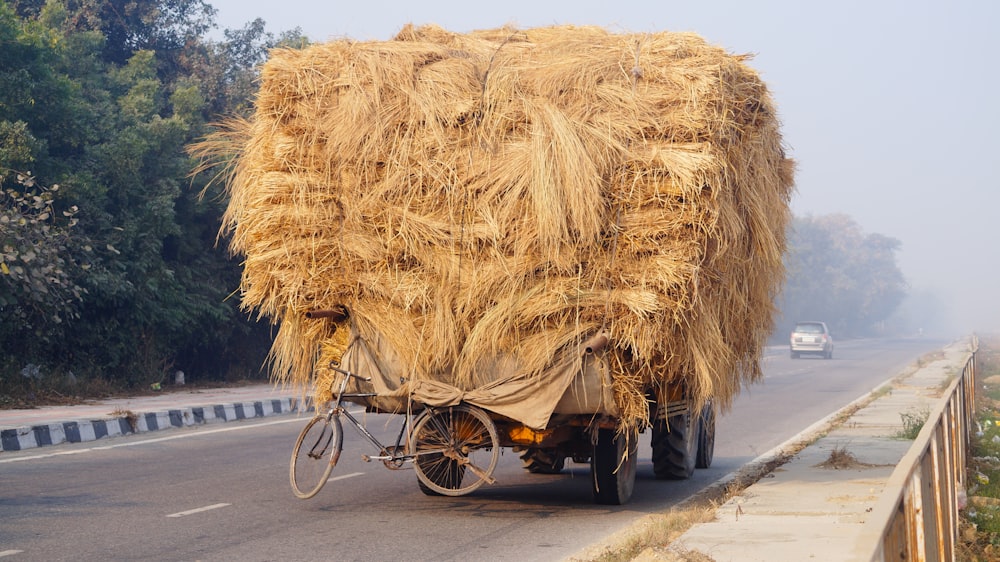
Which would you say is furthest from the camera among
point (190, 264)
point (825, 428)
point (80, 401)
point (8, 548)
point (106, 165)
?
point (190, 264)

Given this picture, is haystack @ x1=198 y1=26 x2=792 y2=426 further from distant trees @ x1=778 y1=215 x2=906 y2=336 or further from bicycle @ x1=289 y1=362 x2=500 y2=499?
distant trees @ x1=778 y1=215 x2=906 y2=336

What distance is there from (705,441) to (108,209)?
12311 millimetres

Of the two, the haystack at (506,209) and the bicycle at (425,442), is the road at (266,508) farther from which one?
the haystack at (506,209)

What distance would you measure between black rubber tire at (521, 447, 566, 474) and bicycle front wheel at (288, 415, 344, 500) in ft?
6.55

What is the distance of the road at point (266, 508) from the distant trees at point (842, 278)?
7629 cm

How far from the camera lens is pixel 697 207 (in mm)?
8312

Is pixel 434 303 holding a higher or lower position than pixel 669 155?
lower

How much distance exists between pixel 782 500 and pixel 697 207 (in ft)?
8.07

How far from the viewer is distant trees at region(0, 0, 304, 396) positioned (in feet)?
56.4

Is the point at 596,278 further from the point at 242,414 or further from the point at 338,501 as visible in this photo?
the point at 242,414

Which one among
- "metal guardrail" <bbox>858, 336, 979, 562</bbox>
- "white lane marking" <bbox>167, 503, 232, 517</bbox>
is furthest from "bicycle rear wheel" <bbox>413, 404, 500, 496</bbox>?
"metal guardrail" <bbox>858, 336, 979, 562</bbox>

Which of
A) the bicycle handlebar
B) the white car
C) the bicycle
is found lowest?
the white car

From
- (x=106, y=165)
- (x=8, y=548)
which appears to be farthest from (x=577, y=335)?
(x=106, y=165)

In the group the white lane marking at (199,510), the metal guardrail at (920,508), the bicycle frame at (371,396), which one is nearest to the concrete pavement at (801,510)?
the metal guardrail at (920,508)
